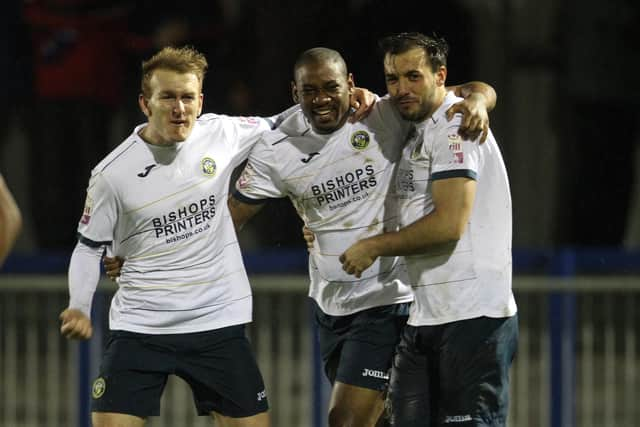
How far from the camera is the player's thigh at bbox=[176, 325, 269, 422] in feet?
21.3

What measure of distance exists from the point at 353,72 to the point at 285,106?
24.3 inches

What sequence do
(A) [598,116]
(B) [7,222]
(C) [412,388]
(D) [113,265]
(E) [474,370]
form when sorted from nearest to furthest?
(B) [7,222], (E) [474,370], (C) [412,388], (D) [113,265], (A) [598,116]

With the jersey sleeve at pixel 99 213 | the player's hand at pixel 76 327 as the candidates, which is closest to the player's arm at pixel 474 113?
the jersey sleeve at pixel 99 213

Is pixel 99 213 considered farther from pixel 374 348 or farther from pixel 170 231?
pixel 374 348

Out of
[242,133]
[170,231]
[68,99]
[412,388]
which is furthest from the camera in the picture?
[68,99]

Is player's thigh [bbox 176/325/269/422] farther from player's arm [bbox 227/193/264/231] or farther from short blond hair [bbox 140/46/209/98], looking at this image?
short blond hair [bbox 140/46/209/98]

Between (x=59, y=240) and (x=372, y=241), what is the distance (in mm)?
4993

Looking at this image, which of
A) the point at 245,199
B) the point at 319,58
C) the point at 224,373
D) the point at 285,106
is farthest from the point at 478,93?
the point at 285,106

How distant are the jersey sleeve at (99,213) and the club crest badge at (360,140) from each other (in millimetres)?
1070

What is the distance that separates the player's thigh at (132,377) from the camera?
644cm

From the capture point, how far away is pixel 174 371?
Result: 6.52 m

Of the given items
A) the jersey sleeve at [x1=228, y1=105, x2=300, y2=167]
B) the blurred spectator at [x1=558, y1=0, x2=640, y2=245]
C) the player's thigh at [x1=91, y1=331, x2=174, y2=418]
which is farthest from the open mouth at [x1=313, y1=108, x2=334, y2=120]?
the blurred spectator at [x1=558, y1=0, x2=640, y2=245]

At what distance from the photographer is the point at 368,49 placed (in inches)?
395

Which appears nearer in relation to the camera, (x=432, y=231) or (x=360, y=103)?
(x=432, y=231)
